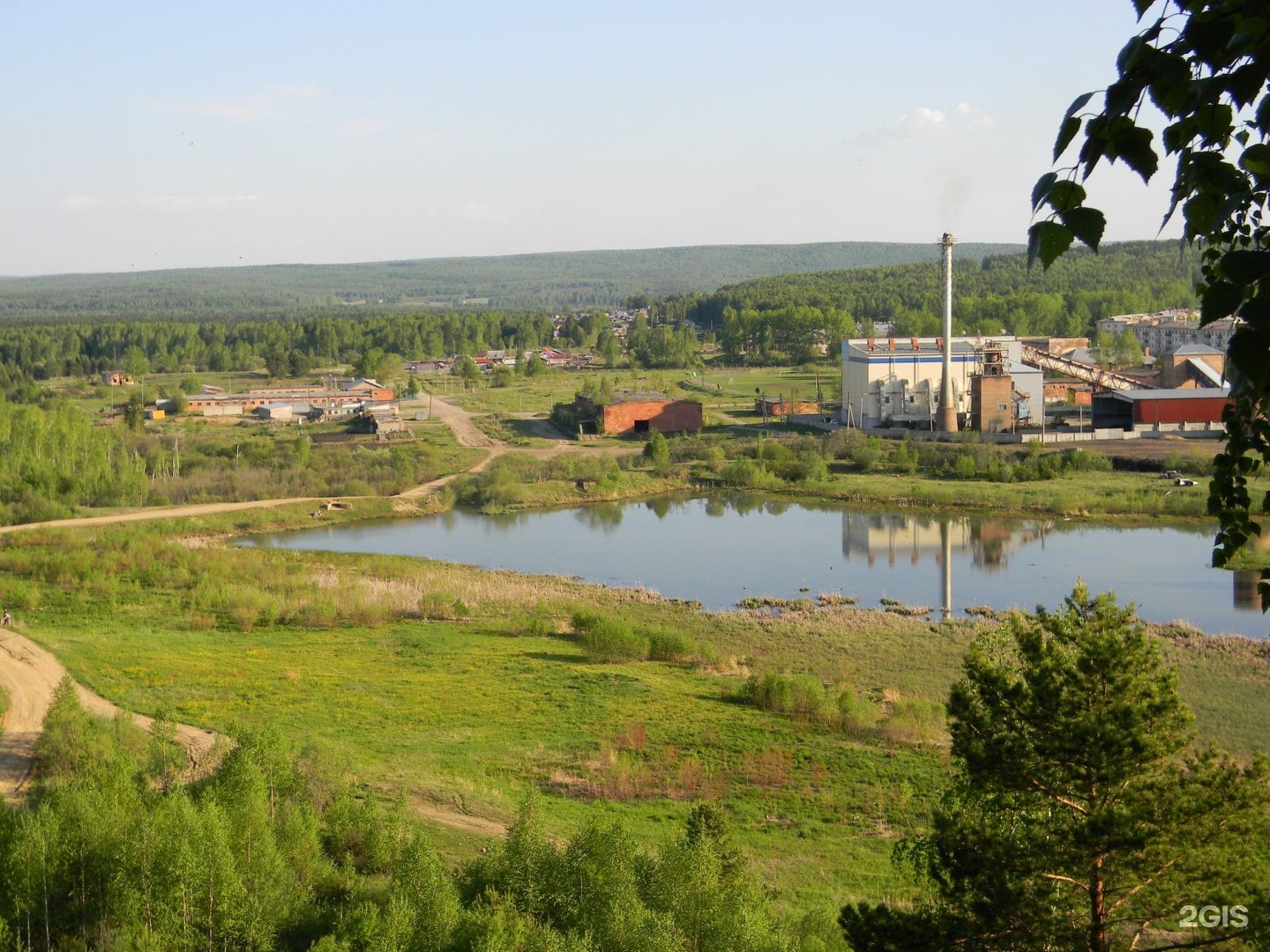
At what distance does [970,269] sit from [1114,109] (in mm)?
77689

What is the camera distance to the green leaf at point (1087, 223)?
4.02 ft

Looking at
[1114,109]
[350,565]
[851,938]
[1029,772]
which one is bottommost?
[350,565]

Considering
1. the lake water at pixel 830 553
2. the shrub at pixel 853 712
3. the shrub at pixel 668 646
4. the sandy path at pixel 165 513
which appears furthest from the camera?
the sandy path at pixel 165 513

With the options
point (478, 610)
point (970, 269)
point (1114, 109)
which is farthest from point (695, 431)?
point (970, 269)

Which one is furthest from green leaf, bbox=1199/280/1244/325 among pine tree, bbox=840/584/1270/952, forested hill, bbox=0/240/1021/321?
forested hill, bbox=0/240/1021/321

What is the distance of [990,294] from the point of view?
62281 millimetres

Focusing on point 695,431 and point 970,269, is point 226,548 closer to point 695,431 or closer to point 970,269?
point 695,431

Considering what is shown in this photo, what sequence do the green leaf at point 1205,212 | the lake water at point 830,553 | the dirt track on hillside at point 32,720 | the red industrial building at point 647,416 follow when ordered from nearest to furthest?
the green leaf at point 1205,212, the dirt track on hillside at point 32,720, the lake water at point 830,553, the red industrial building at point 647,416

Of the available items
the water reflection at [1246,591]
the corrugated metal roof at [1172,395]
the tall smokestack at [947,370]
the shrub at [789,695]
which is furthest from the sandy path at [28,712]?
the corrugated metal roof at [1172,395]

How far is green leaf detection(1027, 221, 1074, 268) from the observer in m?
1.25

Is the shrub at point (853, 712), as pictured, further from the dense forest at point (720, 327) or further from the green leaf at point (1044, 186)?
the dense forest at point (720, 327)

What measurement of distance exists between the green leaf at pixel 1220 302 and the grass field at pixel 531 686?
613 cm

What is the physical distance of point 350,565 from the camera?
19.1 metres

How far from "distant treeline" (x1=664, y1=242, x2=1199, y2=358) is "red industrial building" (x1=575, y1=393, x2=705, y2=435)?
19198mm
